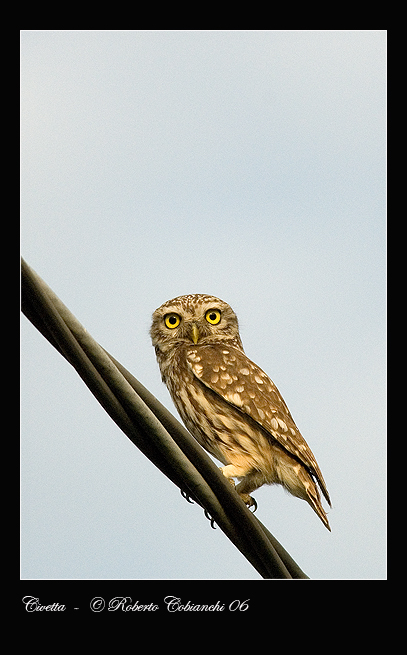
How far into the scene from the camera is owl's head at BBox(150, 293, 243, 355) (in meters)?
4.76

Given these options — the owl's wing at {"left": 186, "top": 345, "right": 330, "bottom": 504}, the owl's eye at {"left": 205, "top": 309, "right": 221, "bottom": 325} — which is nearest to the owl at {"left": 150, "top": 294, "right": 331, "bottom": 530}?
the owl's wing at {"left": 186, "top": 345, "right": 330, "bottom": 504}

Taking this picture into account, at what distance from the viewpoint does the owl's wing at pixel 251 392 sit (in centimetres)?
391

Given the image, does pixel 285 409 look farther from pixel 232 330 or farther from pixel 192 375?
pixel 232 330

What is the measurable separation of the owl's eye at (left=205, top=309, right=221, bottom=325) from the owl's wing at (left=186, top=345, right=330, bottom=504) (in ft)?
1.34

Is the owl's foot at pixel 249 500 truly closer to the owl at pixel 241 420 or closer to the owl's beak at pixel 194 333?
the owl at pixel 241 420

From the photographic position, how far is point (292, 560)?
264cm

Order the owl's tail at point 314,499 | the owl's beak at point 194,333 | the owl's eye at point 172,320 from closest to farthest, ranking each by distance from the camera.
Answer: the owl's tail at point 314,499 → the owl's beak at point 194,333 → the owl's eye at point 172,320

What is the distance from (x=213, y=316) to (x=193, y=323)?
0.58ft

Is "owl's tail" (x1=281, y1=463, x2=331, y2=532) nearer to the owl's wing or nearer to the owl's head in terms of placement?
the owl's wing

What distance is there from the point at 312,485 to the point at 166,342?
4.77 feet

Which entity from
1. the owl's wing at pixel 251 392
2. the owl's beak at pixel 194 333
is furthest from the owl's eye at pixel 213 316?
the owl's wing at pixel 251 392

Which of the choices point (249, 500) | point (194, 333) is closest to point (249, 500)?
point (249, 500)

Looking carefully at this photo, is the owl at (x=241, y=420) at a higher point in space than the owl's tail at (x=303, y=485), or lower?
higher

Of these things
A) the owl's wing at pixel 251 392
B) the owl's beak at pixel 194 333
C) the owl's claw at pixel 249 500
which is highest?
the owl's beak at pixel 194 333
